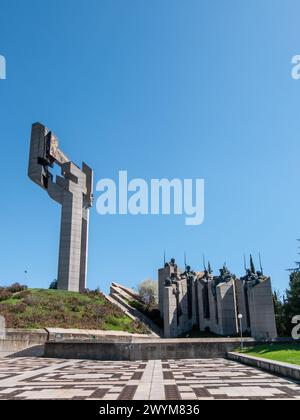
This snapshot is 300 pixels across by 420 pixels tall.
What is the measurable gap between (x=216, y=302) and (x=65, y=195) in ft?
71.3

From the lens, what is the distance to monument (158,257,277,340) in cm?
2991

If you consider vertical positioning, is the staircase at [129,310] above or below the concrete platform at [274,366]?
above

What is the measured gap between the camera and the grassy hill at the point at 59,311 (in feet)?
Result: 95.0

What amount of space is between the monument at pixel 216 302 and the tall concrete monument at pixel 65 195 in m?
11.3

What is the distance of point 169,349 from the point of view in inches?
777

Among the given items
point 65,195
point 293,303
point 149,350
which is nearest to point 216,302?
point 293,303

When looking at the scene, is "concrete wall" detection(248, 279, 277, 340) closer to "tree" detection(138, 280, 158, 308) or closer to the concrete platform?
the concrete platform

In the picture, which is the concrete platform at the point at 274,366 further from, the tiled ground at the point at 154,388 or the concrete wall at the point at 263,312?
the concrete wall at the point at 263,312

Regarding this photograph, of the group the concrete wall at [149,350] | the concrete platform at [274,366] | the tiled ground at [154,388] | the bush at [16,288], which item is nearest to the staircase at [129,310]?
the bush at [16,288]

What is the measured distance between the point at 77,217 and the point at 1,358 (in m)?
Result: 23.9

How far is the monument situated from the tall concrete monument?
11.3 metres

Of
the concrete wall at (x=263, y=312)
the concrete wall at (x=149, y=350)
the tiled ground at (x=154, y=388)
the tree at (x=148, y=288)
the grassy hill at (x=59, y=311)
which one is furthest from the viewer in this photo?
the tree at (x=148, y=288)
